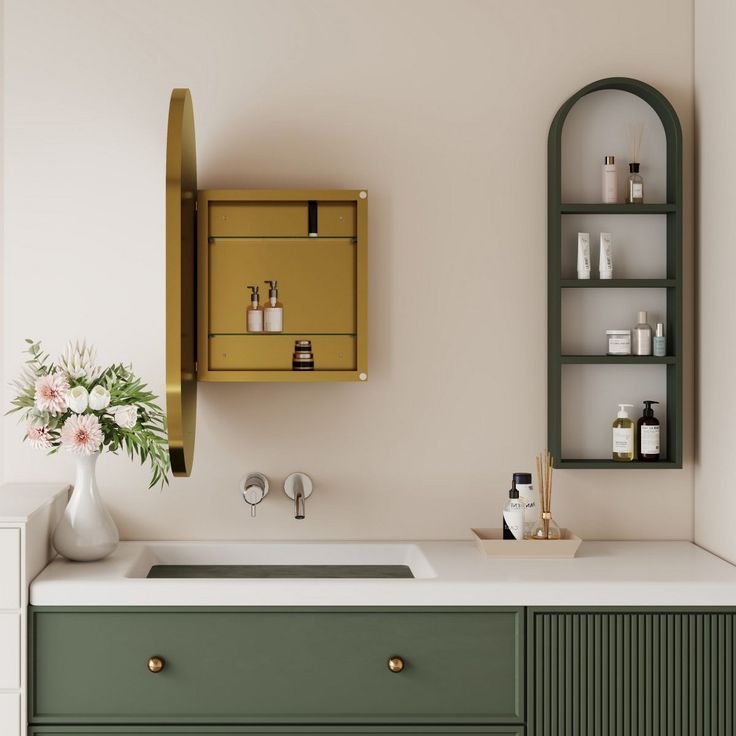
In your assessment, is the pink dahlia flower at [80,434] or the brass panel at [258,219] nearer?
the pink dahlia flower at [80,434]

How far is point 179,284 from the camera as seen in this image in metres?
2.06

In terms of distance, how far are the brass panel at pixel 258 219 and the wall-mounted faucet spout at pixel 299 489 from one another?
0.69m

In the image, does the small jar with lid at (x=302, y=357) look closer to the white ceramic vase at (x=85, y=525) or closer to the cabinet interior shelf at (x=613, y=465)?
the white ceramic vase at (x=85, y=525)

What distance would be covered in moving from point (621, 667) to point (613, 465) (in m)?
0.60

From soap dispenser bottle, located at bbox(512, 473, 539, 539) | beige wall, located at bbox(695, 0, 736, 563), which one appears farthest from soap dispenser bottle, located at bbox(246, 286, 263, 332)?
beige wall, located at bbox(695, 0, 736, 563)

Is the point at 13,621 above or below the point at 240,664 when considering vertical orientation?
above

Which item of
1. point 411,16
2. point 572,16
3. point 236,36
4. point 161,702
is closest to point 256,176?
point 236,36

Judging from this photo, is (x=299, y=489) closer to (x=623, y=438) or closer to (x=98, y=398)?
(x=98, y=398)

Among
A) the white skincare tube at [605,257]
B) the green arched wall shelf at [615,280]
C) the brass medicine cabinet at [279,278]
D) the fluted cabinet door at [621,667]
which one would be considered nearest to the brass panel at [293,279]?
the brass medicine cabinet at [279,278]

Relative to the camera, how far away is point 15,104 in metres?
2.49

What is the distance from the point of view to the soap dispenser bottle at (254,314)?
94.7 inches

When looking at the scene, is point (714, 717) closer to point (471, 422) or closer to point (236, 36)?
point (471, 422)

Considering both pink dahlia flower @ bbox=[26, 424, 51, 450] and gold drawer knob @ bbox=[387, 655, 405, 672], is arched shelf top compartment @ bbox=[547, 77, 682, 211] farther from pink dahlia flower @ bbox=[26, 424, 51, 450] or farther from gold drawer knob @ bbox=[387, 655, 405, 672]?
pink dahlia flower @ bbox=[26, 424, 51, 450]

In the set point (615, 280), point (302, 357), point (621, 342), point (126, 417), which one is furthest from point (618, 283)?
point (126, 417)
